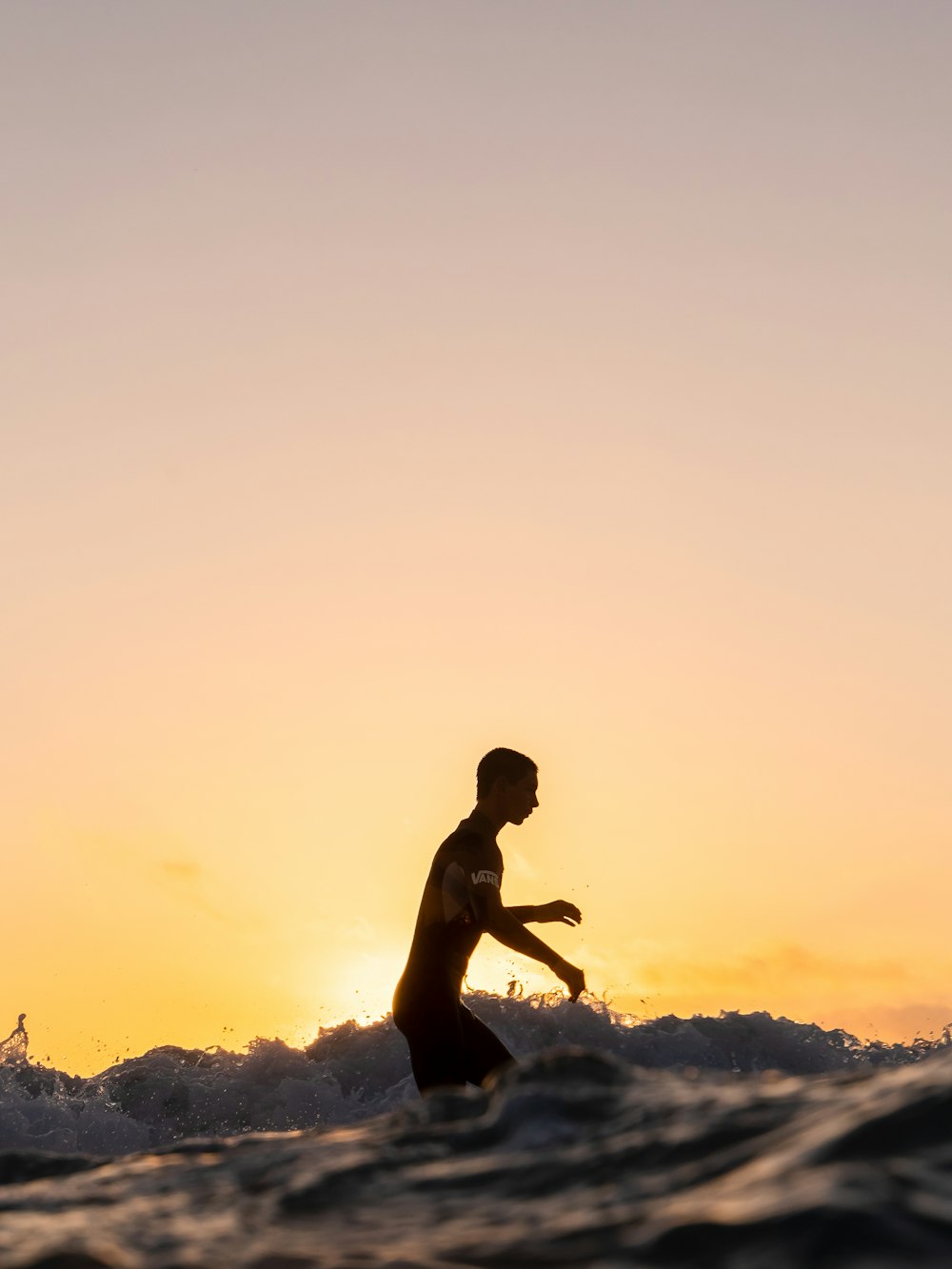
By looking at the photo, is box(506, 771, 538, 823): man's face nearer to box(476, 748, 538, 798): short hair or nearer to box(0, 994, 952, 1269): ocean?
box(476, 748, 538, 798): short hair

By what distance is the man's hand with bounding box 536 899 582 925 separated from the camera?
8.03 metres

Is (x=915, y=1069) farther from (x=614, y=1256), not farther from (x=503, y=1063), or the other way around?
(x=503, y=1063)

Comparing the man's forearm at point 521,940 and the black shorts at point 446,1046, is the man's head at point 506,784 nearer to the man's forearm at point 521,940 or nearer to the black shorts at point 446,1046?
the man's forearm at point 521,940

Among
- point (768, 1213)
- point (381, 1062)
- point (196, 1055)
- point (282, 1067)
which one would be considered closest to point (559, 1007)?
point (381, 1062)

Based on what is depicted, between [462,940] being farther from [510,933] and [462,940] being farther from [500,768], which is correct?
[500,768]

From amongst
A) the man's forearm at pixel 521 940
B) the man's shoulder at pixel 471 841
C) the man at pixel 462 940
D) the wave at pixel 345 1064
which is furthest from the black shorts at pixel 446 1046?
the wave at pixel 345 1064

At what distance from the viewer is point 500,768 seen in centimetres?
791

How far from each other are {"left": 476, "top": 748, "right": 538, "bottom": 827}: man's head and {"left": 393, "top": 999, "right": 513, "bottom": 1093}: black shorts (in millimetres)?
1061

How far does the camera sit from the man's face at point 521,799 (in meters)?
7.93

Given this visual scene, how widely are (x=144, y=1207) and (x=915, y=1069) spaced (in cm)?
183

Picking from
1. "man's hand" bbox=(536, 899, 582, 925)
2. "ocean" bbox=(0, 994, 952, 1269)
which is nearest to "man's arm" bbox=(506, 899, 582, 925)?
"man's hand" bbox=(536, 899, 582, 925)

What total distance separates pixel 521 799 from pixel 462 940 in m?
0.85

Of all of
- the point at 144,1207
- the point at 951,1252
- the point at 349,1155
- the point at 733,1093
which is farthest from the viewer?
the point at 733,1093

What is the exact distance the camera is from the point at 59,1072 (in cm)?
1784
